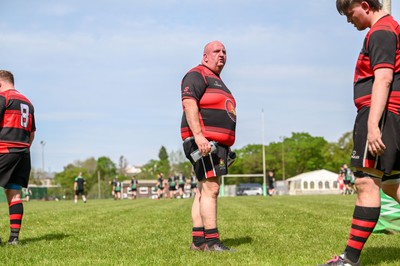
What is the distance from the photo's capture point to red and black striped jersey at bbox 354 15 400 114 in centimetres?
415

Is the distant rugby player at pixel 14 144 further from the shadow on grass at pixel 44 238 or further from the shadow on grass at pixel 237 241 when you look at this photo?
the shadow on grass at pixel 237 241

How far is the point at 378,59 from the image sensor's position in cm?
416

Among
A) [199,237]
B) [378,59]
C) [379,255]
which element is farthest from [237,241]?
[378,59]

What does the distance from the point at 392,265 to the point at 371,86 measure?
1.45 metres

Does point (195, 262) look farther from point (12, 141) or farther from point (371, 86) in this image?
point (12, 141)

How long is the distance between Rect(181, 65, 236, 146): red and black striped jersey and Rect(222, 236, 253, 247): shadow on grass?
1.37 metres

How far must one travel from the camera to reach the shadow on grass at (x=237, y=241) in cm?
660

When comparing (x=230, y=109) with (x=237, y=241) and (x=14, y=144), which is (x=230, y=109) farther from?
(x=14, y=144)

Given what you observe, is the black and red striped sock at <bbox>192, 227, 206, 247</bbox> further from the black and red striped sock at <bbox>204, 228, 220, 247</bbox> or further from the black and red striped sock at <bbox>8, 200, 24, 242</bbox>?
the black and red striped sock at <bbox>8, 200, 24, 242</bbox>

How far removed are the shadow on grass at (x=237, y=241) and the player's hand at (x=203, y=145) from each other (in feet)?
4.75

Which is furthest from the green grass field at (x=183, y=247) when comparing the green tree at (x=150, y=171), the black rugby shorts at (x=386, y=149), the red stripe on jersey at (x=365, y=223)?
the green tree at (x=150, y=171)

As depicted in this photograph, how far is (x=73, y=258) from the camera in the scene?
5.48 m

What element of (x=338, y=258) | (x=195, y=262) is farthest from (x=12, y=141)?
(x=338, y=258)

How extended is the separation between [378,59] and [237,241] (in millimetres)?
3416
